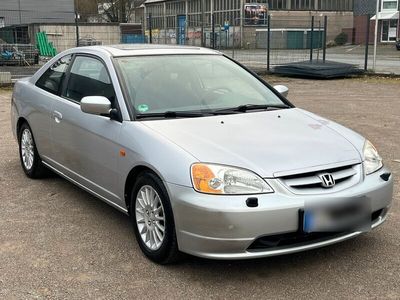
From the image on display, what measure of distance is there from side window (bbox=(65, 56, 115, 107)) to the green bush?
49.6m

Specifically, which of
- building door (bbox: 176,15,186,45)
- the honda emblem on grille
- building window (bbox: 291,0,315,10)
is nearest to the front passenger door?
the honda emblem on grille

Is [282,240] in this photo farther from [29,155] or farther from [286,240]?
[29,155]

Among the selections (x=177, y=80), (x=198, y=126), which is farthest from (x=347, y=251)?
(x=177, y=80)

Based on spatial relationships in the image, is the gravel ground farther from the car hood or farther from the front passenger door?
the car hood

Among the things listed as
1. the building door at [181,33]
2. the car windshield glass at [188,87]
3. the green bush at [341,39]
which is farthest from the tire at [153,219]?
the green bush at [341,39]

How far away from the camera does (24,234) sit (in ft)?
14.4

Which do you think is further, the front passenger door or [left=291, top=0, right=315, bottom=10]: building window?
[left=291, top=0, right=315, bottom=10]: building window

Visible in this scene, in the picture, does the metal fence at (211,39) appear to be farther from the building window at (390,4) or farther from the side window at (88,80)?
the building window at (390,4)

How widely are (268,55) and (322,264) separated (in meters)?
17.3

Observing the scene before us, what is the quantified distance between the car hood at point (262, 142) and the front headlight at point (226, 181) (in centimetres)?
5

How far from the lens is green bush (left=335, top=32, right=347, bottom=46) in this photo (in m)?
52.0

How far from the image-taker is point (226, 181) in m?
3.35

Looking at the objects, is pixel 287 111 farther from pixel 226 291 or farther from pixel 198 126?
pixel 226 291

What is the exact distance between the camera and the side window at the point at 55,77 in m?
5.33
